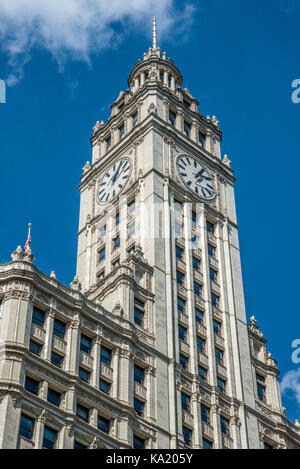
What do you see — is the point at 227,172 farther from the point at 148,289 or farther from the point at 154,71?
the point at 148,289

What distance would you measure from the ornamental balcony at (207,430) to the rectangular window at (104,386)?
33.8 feet

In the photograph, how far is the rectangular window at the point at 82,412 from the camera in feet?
244

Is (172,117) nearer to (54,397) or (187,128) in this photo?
(187,128)

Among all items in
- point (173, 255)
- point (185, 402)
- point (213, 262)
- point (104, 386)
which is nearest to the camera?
point (104, 386)

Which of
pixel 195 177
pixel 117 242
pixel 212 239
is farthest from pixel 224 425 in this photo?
pixel 195 177

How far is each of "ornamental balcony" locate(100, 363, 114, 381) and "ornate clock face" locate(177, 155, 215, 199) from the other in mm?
32622

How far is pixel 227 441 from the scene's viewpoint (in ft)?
277

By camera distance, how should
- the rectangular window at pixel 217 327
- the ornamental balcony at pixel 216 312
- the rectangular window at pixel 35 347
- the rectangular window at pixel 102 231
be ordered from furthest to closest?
the rectangular window at pixel 102 231
the ornamental balcony at pixel 216 312
the rectangular window at pixel 217 327
the rectangular window at pixel 35 347

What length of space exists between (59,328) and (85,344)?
2810 millimetres

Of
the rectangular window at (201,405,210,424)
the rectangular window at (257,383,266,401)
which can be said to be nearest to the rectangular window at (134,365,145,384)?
the rectangular window at (201,405,210,424)

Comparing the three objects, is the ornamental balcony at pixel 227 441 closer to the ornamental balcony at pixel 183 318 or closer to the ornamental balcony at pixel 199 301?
the ornamental balcony at pixel 183 318

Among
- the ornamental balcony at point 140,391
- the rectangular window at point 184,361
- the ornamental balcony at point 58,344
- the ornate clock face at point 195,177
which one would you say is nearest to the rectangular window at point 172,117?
the ornate clock face at point 195,177

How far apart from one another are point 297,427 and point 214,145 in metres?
40.2
